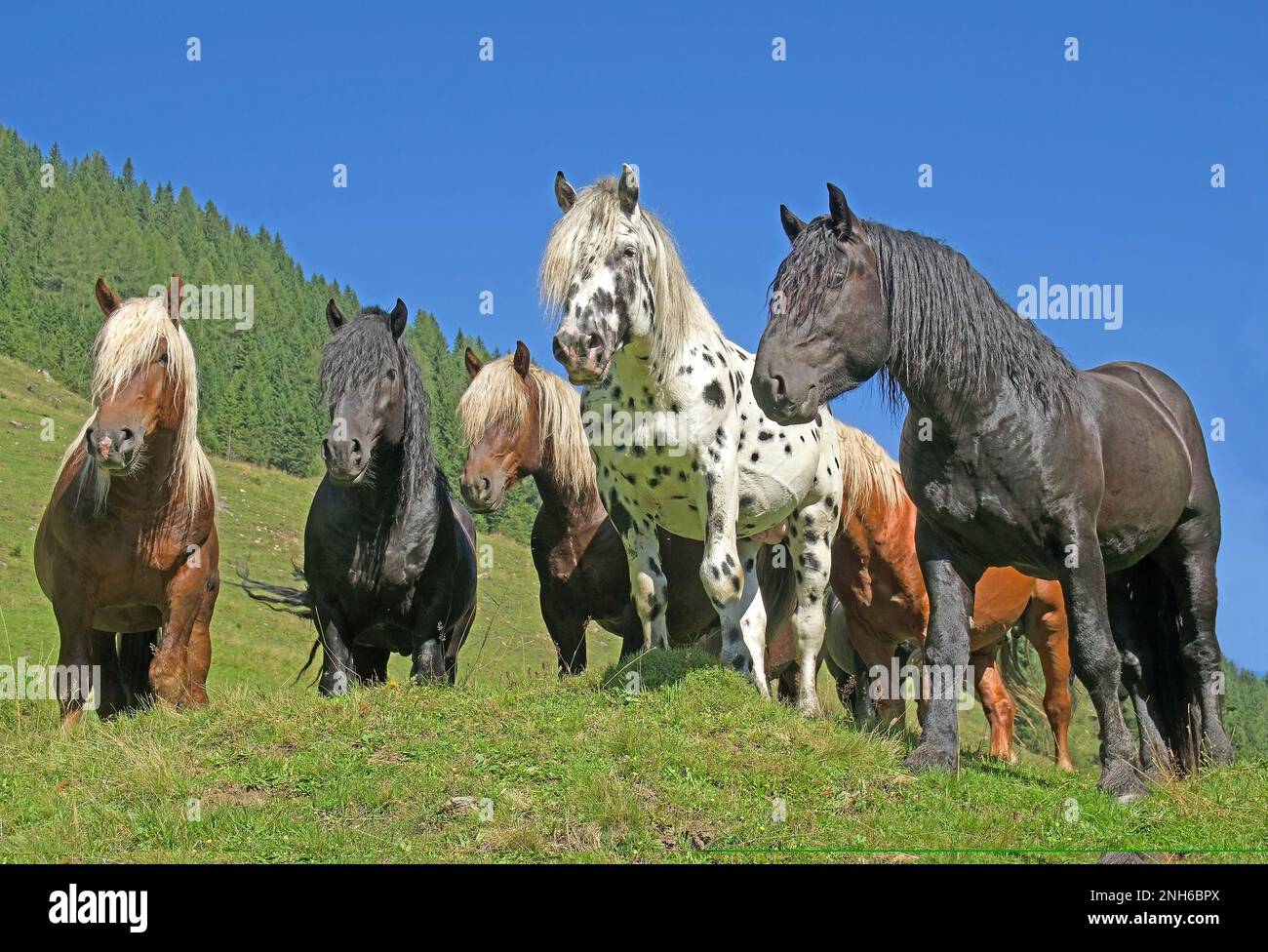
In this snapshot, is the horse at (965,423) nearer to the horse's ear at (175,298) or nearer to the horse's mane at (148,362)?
the horse's mane at (148,362)

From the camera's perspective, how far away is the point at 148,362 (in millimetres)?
9188

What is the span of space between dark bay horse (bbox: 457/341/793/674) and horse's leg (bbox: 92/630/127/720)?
3499mm

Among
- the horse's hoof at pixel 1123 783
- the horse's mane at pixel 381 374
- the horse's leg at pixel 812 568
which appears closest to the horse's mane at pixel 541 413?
the horse's mane at pixel 381 374

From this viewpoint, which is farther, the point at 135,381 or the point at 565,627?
the point at 565,627

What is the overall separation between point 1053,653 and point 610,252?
8103 mm

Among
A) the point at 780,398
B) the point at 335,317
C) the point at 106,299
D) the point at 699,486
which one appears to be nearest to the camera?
the point at 780,398

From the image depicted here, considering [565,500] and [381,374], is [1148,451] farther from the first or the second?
[381,374]

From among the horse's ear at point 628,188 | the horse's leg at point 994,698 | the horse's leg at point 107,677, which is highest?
the horse's ear at point 628,188

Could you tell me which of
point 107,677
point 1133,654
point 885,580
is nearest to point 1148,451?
point 1133,654

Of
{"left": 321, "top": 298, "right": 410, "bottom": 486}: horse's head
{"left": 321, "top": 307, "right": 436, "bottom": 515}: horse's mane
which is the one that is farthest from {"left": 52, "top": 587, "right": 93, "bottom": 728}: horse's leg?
{"left": 321, "top": 307, "right": 436, "bottom": 515}: horse's mane

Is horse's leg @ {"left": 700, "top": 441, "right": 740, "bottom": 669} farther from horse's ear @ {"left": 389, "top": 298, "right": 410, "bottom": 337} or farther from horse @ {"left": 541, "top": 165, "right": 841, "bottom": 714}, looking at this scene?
horse's ear @ {"left": 389, "top": 298, "right": 410, "bottom": 337}

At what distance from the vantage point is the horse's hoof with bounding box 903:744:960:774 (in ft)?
24.9

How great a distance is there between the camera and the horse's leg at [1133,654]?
366 inches

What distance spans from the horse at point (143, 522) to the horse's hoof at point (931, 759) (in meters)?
5.37
